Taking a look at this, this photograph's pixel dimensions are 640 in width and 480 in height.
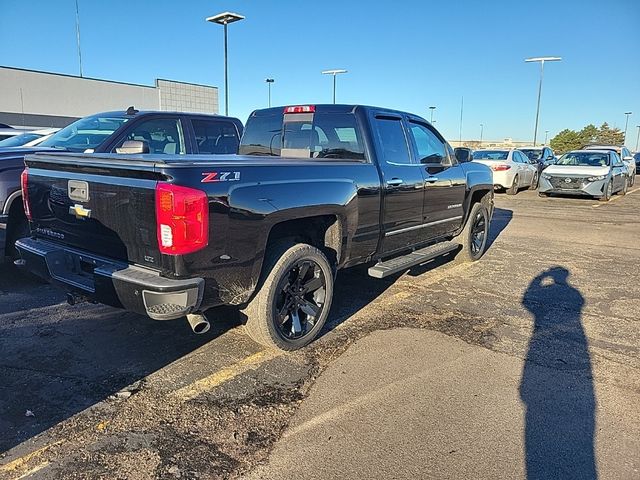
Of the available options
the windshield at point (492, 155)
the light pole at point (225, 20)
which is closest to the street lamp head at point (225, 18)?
the light pole at point (225, 20)

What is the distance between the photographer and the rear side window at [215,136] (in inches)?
274

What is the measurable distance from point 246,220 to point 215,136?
4.22m

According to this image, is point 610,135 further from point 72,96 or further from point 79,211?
point 79,211

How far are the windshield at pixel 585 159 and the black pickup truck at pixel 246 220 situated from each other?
14.1 metres

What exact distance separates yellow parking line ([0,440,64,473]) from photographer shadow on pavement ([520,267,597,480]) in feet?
8.43

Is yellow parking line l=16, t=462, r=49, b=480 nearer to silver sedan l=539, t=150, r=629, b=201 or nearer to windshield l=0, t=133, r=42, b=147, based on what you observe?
windshield l=0, t=133, r=42, b=147

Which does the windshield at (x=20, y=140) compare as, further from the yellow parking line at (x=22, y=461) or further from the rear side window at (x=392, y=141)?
the yellow parking line at (x=22, y=461)

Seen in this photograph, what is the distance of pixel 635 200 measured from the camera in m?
17.2

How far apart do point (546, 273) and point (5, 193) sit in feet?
21.9

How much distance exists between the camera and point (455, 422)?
9.91 feet

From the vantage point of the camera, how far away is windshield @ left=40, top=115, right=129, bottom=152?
20.9ft

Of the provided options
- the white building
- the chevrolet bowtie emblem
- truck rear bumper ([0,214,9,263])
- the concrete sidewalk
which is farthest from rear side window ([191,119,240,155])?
the white building

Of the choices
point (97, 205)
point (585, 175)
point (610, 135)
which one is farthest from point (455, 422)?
point (610, 135)

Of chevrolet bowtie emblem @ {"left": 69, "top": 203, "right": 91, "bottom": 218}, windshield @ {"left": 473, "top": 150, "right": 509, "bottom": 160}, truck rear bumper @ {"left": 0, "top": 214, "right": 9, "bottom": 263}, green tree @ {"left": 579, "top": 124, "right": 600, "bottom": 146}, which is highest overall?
green tree @ {"left": 579, "top": 124, "right": 600, "bottom": 146}
